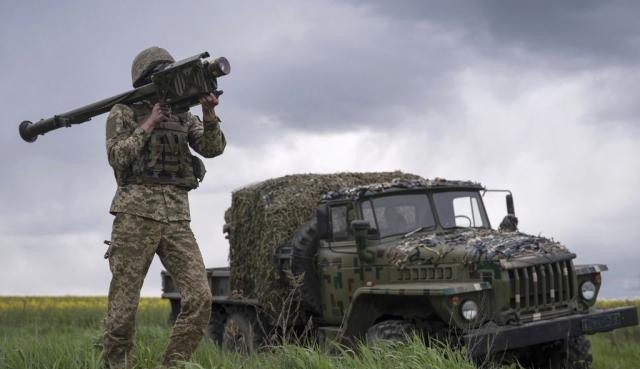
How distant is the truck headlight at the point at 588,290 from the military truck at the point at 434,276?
1 cm

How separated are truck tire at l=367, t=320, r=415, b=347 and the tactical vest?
2.28 metres

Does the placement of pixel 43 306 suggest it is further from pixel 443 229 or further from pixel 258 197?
pixel 443 229

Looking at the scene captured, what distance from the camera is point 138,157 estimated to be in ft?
19.4

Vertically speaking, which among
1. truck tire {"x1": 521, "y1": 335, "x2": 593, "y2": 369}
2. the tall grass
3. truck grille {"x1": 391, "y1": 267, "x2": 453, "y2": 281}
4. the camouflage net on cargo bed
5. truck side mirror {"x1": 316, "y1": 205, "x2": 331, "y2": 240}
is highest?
truck side mirror {"x1": 316, "y1": 205, "x2": 331, "y2": 240}

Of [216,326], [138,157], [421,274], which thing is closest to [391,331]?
[421,274]

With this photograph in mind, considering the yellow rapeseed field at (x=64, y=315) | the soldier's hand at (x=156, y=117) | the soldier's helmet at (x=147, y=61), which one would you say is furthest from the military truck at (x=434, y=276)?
the yellow rapeseed field at (x=64, y=315)

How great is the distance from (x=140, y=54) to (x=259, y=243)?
3.61m

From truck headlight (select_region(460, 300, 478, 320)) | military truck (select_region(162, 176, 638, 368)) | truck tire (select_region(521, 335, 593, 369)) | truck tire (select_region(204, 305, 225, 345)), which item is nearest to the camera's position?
truck headlight (select_region(460, 300, 478, 320))

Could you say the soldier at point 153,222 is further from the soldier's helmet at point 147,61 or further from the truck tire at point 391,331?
the truck tire at point 391,331

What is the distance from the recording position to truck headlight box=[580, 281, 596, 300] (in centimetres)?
777

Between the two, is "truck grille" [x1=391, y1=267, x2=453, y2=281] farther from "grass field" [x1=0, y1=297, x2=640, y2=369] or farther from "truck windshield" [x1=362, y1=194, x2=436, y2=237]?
"grass field" [x1=0, y1=297, x2=640, y2=369]

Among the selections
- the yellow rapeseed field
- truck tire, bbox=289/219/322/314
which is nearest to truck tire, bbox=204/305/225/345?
truck tire, bbox=289/219/322/314

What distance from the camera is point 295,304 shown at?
356 inches

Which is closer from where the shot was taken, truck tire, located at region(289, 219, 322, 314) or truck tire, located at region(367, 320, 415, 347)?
truck tire, located at region(367, 320, 415, 347)
